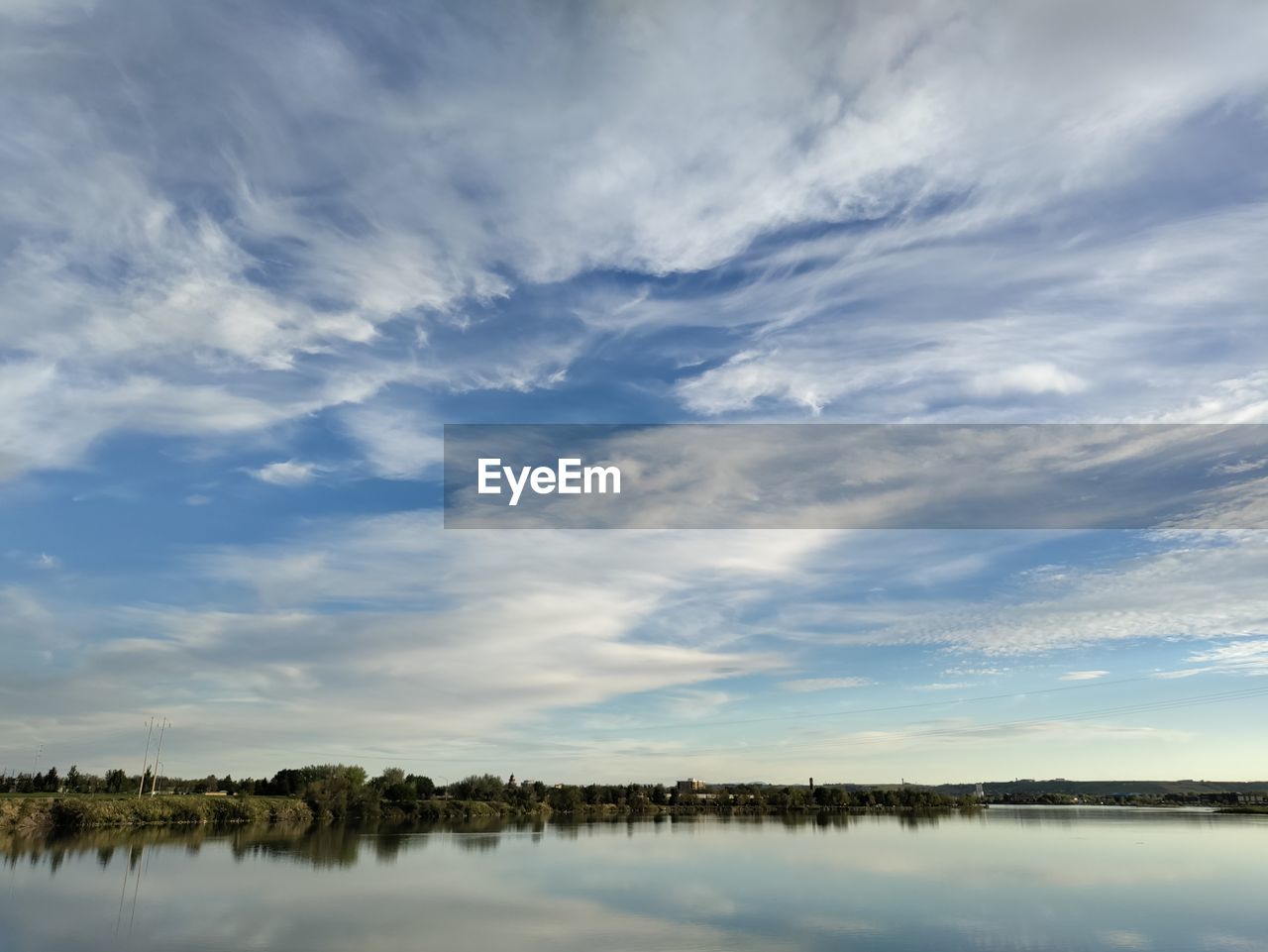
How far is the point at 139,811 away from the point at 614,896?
59.0 meters

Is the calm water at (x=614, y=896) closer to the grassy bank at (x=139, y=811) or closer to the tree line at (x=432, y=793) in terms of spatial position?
the grassy bank at (x=139, y=811)

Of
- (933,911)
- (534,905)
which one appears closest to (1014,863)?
(933,911)

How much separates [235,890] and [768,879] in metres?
27.8

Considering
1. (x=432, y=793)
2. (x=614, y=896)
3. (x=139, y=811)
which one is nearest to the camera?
(x=614, y=896)

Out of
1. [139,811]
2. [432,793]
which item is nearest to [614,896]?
[139,811]

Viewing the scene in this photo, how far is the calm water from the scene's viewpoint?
2831 cm

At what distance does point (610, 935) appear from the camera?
29.0 metres

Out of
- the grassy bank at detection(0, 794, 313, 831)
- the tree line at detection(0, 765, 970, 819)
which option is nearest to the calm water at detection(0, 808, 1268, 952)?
the grassy bank at detection(0, 794, 313, 831)

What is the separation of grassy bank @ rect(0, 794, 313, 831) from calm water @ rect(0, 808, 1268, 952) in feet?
11.8

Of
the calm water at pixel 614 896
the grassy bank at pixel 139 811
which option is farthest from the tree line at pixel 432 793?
the calm water at pixel 614 896

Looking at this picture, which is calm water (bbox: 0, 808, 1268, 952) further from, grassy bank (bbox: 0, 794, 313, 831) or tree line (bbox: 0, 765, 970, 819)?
tree line (bbox: 0, 765, 970, 819)

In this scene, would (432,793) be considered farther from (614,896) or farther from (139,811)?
(614,896)

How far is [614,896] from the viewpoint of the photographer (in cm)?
3869

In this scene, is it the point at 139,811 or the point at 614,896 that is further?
the point at 139,811
